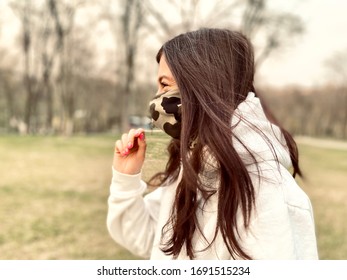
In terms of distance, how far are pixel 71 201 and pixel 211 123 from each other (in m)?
3.67

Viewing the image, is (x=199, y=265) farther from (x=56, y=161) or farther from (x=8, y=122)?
(x=8, y=122)

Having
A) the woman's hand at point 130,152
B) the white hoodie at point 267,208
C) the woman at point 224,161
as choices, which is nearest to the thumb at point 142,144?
the woman's hand at point 130,152

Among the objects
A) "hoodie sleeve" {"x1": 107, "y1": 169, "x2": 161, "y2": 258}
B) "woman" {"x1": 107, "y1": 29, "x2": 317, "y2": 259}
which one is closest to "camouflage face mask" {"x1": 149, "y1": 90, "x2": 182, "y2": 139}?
"woman" {"x1": 107, "y1": 29, "x2": 317, "y2": 259}

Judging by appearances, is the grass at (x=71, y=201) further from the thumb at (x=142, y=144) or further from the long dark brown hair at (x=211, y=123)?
the long dark brown hair at (x=211, y=123)

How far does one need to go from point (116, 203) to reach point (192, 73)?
0.50 metres

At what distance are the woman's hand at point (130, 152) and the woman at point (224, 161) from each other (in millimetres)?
129

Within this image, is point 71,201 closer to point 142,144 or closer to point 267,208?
point 142,144

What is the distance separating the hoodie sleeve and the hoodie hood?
0.39 metres

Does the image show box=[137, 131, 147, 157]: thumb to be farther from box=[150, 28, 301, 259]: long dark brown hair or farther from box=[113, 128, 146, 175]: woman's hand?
box=[150, 28, 301, 259]: long dark brown hair

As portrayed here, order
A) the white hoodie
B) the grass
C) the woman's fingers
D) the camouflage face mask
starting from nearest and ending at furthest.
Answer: the white hoodie, the camouflage face mask, the woman's fingers, the grass

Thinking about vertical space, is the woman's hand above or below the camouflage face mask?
below

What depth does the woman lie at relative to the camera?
1023 millimetres

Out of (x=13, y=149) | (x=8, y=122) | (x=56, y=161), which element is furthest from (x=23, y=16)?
(x=56, y=161)

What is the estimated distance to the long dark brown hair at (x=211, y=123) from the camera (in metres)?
1.04
